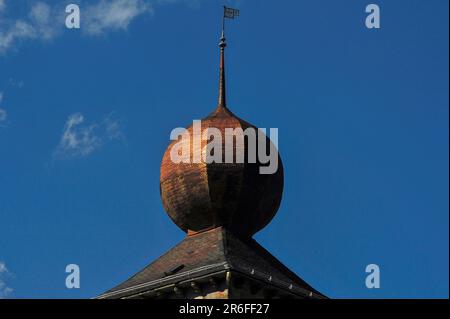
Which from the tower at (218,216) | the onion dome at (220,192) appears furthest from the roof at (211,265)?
the onion dome at (220,192)

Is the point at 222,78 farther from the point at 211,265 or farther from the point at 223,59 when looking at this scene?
the point at 211,265

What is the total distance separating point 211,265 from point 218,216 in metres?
4.36

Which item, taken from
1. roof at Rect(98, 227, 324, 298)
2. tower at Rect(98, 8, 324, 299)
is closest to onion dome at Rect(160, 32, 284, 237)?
tower at Rect(98, 8, 324, 299)

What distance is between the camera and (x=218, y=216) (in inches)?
1954

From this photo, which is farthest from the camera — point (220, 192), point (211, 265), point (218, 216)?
point (218, 216)

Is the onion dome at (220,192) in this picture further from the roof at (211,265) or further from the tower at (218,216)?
the roof at (211,265)

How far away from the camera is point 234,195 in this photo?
49438mm

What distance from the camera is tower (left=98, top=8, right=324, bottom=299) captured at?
46.4 m

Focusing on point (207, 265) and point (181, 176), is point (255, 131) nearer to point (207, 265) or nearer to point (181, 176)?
point (181, 176)

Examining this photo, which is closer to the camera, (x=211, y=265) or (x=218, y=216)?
(x=211, y=265)

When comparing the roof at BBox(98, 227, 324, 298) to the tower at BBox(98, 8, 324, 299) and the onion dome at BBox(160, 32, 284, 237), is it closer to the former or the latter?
the tower at BBox(98, 8, 324, 299)

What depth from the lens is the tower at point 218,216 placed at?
152ft

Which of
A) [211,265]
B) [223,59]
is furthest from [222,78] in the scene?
[211,265]
